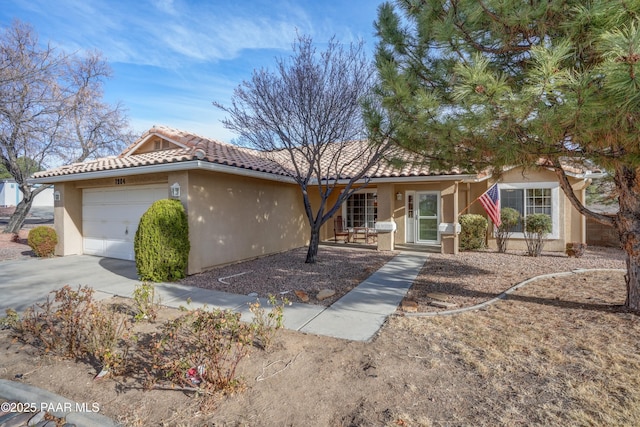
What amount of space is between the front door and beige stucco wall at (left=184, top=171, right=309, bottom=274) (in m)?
5.28

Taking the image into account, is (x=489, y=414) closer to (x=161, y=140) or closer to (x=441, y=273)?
(x=441, y=273)

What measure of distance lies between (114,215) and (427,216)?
1187cm

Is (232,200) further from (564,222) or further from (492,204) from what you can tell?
(564,222)

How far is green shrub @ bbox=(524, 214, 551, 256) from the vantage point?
11031 mm

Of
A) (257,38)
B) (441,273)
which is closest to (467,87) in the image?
(441,273)

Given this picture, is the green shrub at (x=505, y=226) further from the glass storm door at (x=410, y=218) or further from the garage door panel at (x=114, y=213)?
the garage door panel at (x=114, y=213)

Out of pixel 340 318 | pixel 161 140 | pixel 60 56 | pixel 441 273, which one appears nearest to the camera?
pixel 340 318

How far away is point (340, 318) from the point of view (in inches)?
211

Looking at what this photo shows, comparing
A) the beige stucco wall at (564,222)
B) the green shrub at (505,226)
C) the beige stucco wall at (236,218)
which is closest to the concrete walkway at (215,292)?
the beige stucco wall at (236,218)

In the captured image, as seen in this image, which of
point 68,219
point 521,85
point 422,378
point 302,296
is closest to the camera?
point 422,378

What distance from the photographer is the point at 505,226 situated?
11.8 meters

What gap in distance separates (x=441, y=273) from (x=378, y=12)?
21.0 ft

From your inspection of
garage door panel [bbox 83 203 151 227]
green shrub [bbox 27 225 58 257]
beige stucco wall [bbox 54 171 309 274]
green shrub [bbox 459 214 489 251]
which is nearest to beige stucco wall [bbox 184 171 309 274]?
beige stucco wall [bbox 54 171 309 274]

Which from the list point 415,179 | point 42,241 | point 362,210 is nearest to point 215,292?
point 415,179
